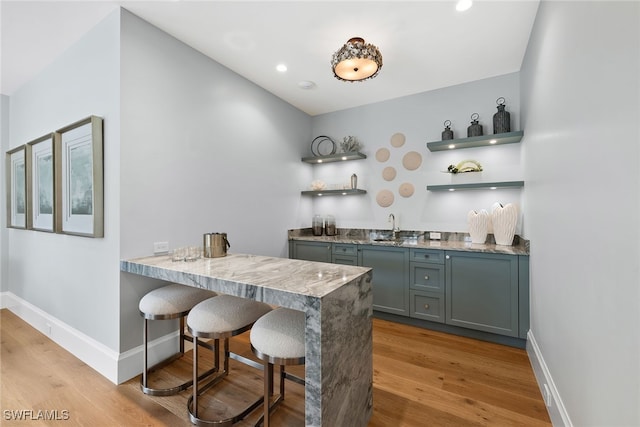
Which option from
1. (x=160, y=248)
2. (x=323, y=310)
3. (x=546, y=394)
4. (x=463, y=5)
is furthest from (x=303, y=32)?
(x=546, y=394)

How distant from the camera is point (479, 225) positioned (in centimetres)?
298

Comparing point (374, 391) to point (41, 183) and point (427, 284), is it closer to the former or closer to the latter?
point (427, 284)

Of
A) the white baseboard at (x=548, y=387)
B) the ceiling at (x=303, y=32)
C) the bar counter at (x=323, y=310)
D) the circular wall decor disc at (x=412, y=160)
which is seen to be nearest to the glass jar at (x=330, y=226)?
the circular wall decor disc at (x=412, y=160)

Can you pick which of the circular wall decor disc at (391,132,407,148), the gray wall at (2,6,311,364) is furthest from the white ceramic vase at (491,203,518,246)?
the gray wall at (2,6,311,364)

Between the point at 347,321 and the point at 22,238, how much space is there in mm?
4035

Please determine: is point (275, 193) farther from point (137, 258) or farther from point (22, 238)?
point (22, 238)

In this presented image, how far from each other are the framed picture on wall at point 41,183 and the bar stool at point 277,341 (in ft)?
8.34

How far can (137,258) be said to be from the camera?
2.09 m

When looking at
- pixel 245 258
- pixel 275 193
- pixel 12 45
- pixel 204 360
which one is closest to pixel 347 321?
pixel 245 258

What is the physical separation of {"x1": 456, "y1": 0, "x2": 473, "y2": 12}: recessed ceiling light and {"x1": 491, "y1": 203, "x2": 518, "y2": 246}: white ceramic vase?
181 centimetres

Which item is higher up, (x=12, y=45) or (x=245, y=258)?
(x=12, y=45)

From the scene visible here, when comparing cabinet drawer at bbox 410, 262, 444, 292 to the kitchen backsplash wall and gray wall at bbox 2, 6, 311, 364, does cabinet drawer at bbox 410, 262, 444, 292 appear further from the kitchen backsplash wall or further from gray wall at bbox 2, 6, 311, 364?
gray wall at bbox 2, 6, 311, 364

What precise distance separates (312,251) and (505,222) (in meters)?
2.19

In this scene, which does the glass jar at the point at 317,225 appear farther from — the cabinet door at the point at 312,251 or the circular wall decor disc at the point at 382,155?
the circular wall decor disc at the point at 382,155
